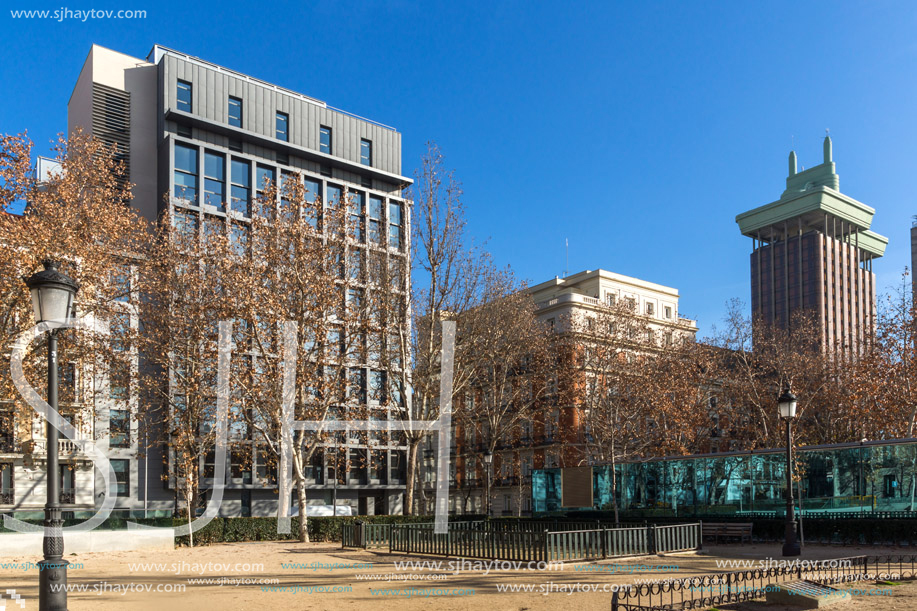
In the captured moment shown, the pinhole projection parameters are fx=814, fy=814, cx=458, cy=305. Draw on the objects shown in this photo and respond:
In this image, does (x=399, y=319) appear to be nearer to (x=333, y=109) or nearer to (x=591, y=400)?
(x=591, y=400)

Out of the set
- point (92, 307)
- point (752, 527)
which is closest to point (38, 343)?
point (92, 307)

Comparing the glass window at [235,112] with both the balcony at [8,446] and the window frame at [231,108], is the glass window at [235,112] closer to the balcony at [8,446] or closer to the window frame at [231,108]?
the window frame at [231,108]

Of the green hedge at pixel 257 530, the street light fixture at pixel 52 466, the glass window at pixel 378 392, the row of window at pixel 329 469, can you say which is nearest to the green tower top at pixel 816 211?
the row of window at pixel 329 469

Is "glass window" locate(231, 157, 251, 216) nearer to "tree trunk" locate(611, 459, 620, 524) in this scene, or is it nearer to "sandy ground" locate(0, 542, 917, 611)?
"tree trunk" locate(611, 459, 620, 524)

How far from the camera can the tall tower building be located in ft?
442

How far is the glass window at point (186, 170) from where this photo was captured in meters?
55.3

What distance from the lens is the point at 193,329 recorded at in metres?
31.9

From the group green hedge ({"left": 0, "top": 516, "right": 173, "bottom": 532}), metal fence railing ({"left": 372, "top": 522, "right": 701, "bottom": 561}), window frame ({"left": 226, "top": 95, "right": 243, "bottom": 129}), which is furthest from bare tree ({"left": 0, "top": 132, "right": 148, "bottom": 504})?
window frame ({"left": 226, "top": 95, "right": 243, "bottom": 129})

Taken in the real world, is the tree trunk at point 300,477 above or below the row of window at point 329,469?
above

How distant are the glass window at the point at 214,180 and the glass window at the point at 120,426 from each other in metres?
17.1

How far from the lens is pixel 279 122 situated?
2437 inches

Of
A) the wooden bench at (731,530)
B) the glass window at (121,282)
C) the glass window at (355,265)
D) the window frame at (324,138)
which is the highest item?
the window frame at (324,138)

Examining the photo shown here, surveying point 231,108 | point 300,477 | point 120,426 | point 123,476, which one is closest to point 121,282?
point 300,477

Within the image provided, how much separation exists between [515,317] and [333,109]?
107 ft
